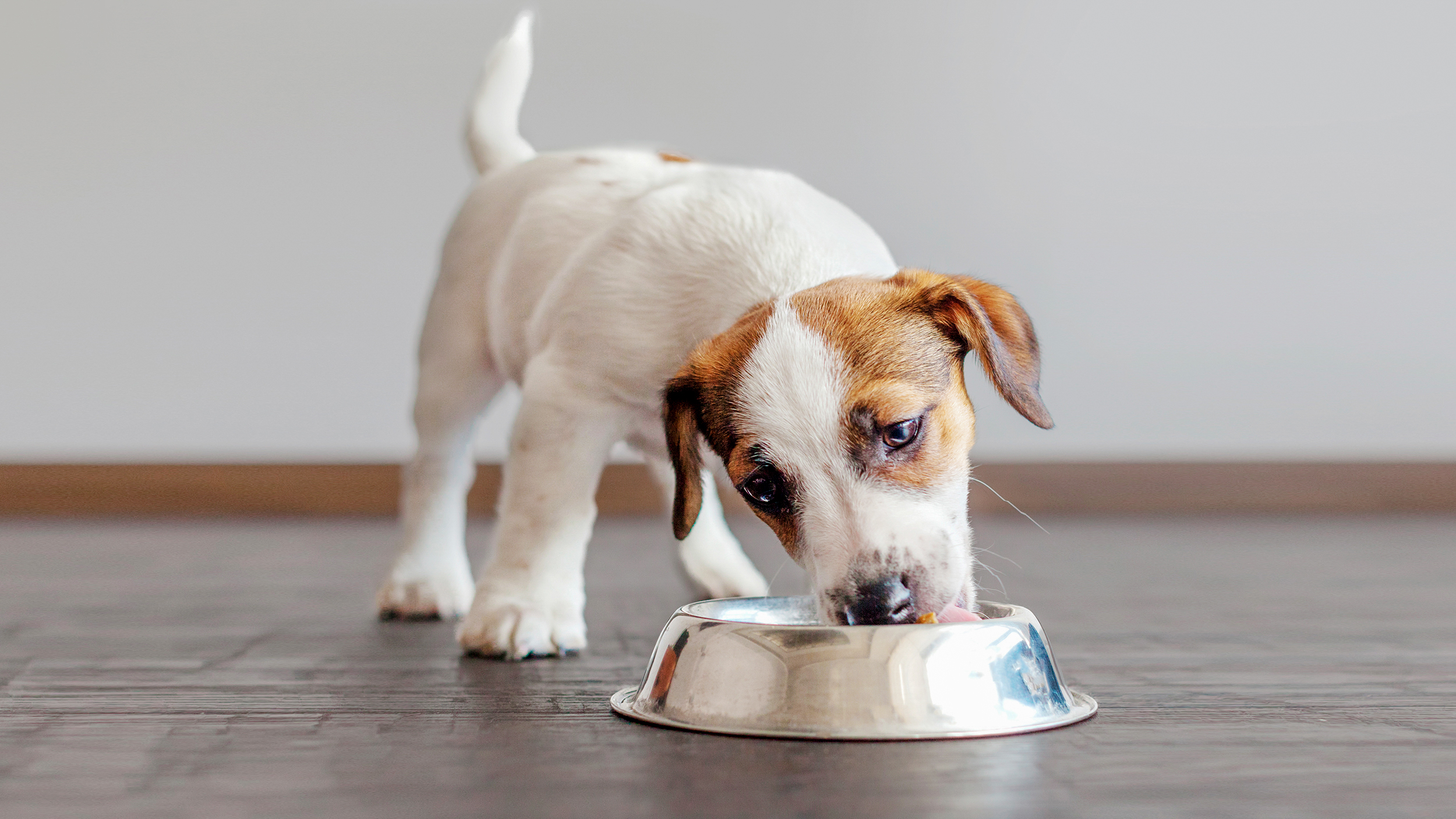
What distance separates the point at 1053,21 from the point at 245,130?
161 inches

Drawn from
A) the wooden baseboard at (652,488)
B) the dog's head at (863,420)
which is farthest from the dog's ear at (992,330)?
the wooden baseboard at (652,488)

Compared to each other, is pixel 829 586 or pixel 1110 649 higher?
pixel 829 586

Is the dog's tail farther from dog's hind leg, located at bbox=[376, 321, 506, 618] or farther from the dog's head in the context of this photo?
the dog's head

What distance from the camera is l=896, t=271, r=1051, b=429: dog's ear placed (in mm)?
1998

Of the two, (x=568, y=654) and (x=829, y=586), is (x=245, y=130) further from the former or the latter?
(x=829, y=586)

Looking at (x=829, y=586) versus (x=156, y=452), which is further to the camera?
(x=156, y=452)

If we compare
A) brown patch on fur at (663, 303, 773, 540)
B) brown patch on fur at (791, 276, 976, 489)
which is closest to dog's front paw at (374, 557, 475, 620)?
brown patch on fur at (663, 303, 773, 540)

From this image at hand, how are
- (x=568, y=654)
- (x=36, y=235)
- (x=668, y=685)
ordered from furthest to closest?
(x=36, y=235), (x=568, y=654), (x=668, y=685)

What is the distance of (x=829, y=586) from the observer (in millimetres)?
1772

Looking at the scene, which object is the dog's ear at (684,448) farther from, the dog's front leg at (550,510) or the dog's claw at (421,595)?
the dog's claw at (421,595)

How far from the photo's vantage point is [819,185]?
6703mm

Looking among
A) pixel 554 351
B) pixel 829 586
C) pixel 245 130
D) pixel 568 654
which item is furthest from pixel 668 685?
pixel 245 130

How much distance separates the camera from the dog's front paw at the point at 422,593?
2.91m

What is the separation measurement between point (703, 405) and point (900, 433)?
327 millimetres
